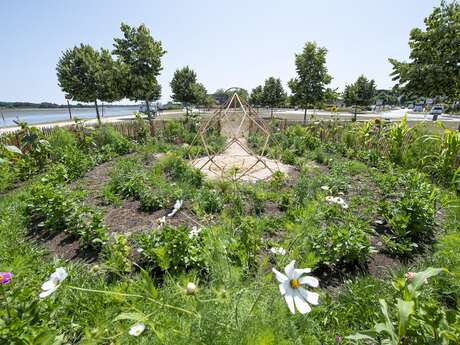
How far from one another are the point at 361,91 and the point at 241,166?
2399 centimetres

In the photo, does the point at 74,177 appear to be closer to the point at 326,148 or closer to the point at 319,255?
the point at 319,255

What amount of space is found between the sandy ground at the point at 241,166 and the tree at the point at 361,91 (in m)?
21.1

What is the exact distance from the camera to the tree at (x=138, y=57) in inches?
621

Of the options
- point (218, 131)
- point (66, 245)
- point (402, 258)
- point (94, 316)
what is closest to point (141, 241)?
point (94, 316)

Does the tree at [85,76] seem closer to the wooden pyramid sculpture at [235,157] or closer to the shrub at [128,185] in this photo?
the wooden pyramid sculpture at [235,157]

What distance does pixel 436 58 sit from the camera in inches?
304

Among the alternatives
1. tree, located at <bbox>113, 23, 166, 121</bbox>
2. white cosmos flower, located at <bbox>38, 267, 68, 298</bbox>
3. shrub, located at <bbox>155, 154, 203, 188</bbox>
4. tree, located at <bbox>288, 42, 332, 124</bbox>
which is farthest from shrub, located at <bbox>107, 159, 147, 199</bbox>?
tree, located at <bbox>288, 42, 332, 124</bbox>

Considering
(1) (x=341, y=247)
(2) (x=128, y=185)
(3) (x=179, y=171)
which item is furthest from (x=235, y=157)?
(1) (x=341, y=247)

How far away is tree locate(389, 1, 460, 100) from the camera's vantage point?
24.2 feet

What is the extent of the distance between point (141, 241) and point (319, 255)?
6.00 ft

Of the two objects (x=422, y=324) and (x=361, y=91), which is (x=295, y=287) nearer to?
(x=422, y=324)

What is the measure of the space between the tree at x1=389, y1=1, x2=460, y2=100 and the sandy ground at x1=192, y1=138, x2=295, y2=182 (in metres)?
5.39

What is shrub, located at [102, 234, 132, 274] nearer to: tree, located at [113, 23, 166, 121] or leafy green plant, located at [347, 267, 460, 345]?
leafy green plant, located at [347, 267, 460, 345]

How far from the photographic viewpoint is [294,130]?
10.4 m
